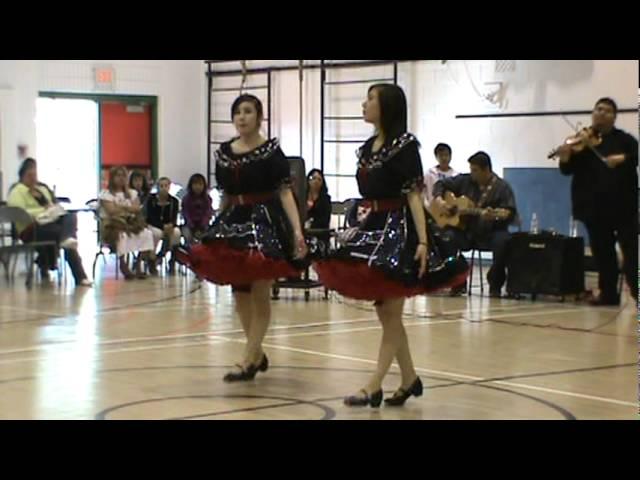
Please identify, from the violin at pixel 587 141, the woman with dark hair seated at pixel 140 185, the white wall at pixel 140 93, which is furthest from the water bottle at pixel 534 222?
the white wall at pixel 140 93

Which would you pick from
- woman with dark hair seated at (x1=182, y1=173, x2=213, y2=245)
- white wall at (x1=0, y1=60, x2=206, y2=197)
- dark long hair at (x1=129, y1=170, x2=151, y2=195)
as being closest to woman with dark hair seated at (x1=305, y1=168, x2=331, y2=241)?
woman with dark hair seated at (x1=182, y1=173, x2=213, y2=245)

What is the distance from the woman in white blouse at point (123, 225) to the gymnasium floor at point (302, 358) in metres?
2.06

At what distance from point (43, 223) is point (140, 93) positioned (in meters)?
7.88

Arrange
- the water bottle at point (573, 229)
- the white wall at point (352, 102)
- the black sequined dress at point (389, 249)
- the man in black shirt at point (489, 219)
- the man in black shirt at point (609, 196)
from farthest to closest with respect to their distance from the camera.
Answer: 1. the white wall at point (352, 102)
2. the water bottle at point (573, 229)
3. the man in black shirt at point (489, 219)
4. the man in black shirt at point (609, 196)
5. the black sequined dress at point (389, 249)

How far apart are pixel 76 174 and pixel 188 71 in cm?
294

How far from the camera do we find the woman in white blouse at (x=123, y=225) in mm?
15031

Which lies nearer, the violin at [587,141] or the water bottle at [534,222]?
the violin at [587,141]

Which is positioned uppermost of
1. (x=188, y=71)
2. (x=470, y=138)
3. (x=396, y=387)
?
(x=188, y=71)

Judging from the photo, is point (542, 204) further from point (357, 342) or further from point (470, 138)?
point (357, 342)

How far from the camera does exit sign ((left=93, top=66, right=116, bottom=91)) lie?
21.2m

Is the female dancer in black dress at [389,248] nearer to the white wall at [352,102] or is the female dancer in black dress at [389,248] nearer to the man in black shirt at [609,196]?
the man in black shirt at [609,196]

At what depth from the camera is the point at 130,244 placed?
594 inches

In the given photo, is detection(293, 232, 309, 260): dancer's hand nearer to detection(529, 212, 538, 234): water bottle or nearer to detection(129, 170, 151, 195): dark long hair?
detection(529, 212, 538, 234): water bottle
